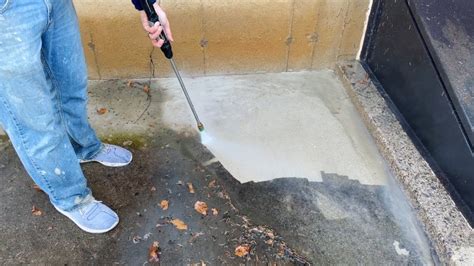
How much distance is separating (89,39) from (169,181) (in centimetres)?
132

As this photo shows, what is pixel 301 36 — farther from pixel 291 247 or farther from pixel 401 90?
pixel 291 247

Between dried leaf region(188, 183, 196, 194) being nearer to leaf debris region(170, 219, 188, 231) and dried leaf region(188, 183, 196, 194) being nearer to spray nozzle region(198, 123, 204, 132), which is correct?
leaf debris region(170, 219, 188, 231)

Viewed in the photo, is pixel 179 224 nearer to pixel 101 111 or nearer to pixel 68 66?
pixel 68 66

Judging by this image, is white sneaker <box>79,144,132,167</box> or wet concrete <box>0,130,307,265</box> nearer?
wet concrete <box>0,130,307,265</box>

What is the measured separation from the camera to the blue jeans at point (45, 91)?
5.41 ft

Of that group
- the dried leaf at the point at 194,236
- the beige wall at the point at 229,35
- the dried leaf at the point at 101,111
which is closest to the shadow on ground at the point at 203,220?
the dried leaf at the point at 194,236

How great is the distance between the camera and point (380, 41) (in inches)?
123

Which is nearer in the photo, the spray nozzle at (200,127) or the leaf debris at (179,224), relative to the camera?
the leaf debris at (179,224)

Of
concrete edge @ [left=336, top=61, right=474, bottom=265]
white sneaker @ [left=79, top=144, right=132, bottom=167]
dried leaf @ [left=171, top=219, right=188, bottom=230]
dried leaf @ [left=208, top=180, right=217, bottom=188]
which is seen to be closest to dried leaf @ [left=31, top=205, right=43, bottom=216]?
white sneaker @ [left=79, top=144, right=132, bottom=167]

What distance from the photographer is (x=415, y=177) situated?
2.49m

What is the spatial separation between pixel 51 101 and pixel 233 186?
1155 mm

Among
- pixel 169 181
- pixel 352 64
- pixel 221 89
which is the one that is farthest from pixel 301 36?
pixel 169 181

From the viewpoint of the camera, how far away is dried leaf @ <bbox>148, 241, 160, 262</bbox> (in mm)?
2150

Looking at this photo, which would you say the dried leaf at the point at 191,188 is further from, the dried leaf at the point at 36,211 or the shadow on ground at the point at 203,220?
the dried leaf at the point at 36,211
